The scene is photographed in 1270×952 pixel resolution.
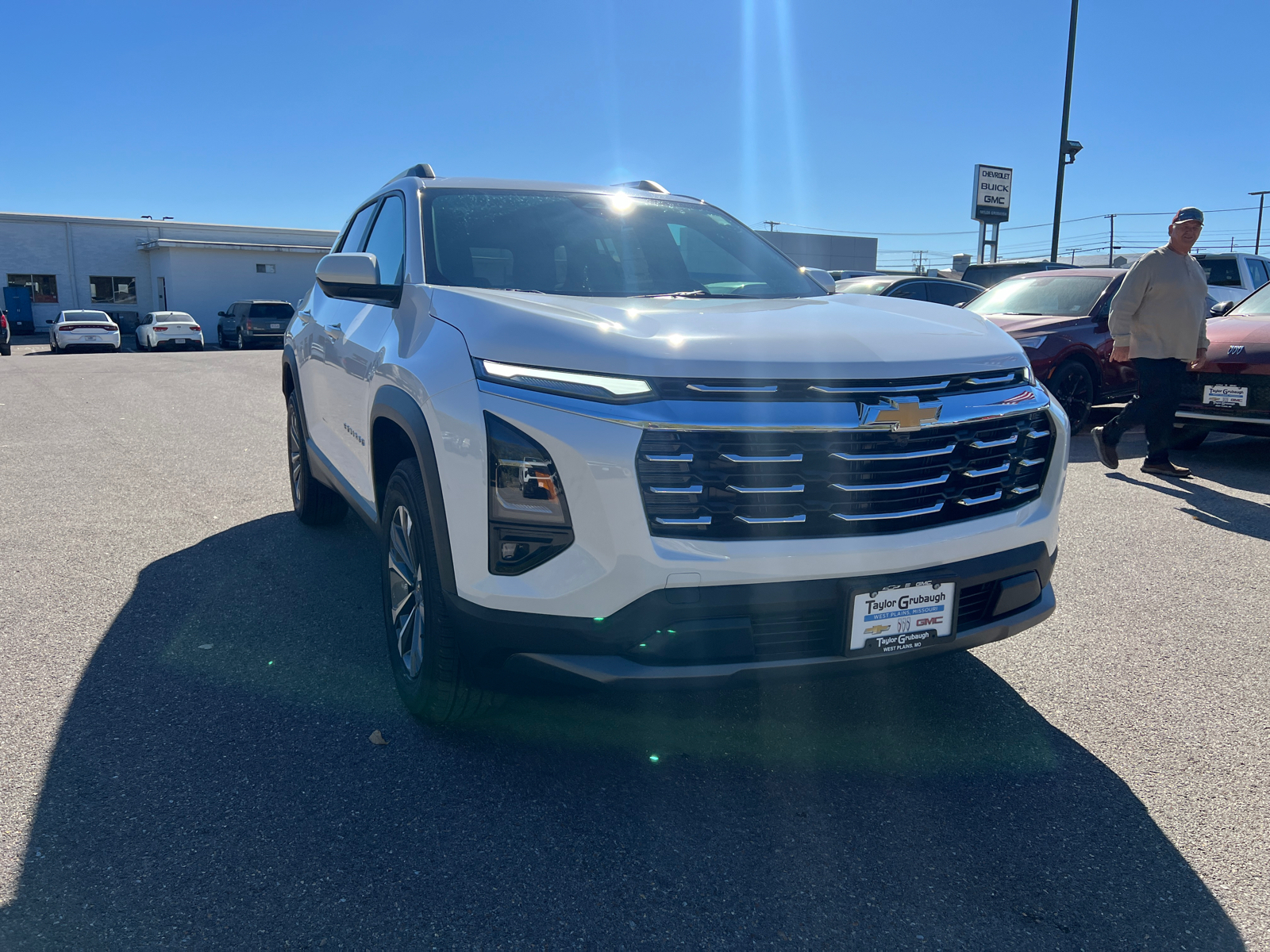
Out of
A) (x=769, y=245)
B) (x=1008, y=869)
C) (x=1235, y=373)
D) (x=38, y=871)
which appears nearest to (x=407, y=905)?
(x=38, y=871)

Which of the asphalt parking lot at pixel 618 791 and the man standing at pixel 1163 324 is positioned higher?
the man standing at pixel 1163 324

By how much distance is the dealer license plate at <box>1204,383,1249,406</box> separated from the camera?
7.28m

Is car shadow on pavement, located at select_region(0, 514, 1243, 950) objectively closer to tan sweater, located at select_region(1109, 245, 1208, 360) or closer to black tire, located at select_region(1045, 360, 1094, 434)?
tan sweater, located at select_region(1109, 245, 1208, 360)

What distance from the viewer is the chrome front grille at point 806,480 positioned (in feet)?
7.74

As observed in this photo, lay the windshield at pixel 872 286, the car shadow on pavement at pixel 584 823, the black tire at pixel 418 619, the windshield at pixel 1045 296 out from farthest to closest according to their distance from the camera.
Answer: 1. the windshield at pixel 872 286
2. the windshield at pixel 1045 296
3. the black tire at pixel 418 619
4. the car shadow on pavement at pixel 584 823

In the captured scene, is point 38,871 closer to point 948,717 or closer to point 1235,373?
point 948,717

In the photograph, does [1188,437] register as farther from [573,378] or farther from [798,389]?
[573,378]

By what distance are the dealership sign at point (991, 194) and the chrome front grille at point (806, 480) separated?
105ft

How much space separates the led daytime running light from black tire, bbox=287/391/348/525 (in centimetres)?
288

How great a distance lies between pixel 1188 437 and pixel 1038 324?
168 cm

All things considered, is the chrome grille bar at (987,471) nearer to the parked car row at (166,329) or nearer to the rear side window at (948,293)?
the rear side window at (948,293)

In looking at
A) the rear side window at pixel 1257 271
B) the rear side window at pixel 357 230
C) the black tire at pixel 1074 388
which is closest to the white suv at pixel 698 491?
the rear side window at pixel 357 230

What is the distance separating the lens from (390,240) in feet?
13.4

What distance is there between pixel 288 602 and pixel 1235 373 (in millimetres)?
6949
